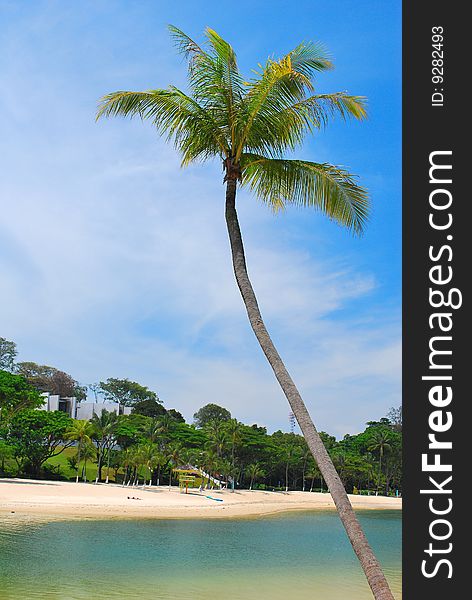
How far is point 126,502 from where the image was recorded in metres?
38.4

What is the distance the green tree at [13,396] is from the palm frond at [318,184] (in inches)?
1380

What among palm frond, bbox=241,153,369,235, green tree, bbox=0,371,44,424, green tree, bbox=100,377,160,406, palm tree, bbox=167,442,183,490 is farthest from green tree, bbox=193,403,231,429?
palm frond, bbox=241,153,369,235

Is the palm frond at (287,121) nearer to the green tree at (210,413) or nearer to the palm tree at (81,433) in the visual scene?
the palm tree at (81,433)

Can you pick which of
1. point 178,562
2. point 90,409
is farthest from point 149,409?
point 178,562

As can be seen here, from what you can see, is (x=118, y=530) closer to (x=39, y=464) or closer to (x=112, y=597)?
(x=112, y=597)

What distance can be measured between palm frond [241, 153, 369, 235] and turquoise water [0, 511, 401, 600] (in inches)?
416

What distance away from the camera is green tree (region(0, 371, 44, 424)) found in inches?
1591

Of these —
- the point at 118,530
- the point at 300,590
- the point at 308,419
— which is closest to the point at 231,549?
the point at 118,530

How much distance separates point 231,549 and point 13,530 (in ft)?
27.8

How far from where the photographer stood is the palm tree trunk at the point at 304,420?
5.80 m

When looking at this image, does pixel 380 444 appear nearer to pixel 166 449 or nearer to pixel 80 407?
pixel 166 449

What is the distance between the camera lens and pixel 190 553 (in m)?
23.0

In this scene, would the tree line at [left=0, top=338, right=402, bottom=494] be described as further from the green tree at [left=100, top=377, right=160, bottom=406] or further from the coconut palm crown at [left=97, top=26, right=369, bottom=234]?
the coconut palm crown at [left=97, top=26, right=369, bottom=234]

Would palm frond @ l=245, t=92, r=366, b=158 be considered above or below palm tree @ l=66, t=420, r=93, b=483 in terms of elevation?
above
